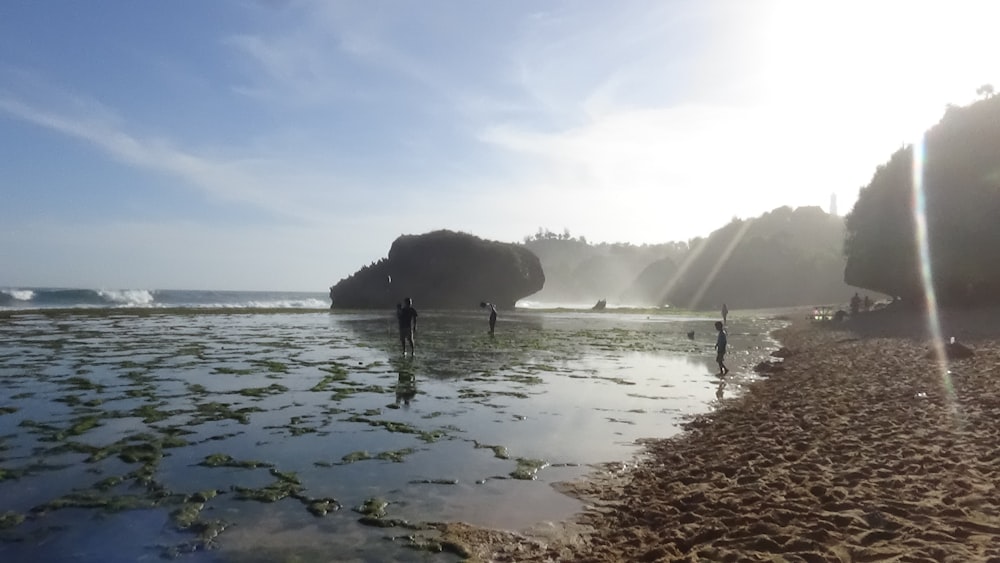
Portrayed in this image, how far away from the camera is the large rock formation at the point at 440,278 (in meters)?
111

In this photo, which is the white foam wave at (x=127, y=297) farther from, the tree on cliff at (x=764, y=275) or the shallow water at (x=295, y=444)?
the tree on cliff at (x=764, y=275)

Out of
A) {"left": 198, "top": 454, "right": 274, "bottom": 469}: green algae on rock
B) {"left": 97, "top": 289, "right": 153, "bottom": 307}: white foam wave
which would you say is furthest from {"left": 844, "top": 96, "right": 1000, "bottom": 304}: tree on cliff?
{"left": 97, "top": 289, "right": 153, "bottom": 307}: white foam wave

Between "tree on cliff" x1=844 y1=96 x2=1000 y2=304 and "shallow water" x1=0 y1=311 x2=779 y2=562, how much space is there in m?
34.2

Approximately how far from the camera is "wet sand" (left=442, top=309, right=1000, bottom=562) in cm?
645

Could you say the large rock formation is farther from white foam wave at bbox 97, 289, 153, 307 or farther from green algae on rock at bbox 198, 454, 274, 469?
green algae on rock at bbox 198, 454, 274, 469

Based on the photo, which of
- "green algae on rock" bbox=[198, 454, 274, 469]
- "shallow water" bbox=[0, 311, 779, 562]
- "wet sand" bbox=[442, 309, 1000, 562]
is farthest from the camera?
"green algae on rock" bbox=[198, 454, 274, 469]

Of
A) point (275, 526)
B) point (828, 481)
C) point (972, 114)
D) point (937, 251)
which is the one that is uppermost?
point (972, 114)

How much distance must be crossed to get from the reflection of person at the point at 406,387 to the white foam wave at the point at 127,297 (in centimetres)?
10020

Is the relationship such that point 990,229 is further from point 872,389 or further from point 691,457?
point 691,457

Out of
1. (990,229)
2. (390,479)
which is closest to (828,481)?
(390,479)

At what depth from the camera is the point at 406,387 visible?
62.4ft

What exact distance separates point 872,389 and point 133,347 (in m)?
32.6

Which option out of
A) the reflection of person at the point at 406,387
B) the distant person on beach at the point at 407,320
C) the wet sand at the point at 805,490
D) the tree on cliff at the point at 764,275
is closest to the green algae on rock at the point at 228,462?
the wet sand at the point at 805,490

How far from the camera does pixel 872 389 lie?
16.1 meters
